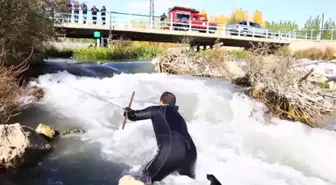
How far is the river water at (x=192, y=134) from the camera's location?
283 inches

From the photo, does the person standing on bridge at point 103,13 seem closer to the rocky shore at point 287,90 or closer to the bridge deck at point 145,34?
the bridge deck at point 145,34

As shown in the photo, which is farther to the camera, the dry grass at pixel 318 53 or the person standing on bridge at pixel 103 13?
the dry grass at pixel 318 53

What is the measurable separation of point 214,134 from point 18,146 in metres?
4.45

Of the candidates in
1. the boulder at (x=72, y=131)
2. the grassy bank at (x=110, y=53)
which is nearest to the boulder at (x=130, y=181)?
the boulder at (x=72, y=131)

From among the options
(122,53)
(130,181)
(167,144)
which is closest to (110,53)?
(122,53)

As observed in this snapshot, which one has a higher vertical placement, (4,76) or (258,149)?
(4,76)

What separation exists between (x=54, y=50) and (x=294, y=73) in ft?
61.5

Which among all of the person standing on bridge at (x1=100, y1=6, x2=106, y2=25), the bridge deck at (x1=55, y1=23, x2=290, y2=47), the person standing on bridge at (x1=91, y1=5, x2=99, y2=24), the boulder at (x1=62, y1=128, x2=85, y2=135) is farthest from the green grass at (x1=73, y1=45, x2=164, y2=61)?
the boulder at (x1=62, y1=128, x2=85, y2=135)

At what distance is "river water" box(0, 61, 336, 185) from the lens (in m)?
7.18

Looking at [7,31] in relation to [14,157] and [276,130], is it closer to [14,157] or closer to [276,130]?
[14,157]

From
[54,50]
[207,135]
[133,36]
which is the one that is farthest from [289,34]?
[207,135]

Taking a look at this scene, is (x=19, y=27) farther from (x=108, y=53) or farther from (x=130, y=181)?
(x=108, y=53)

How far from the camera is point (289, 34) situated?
35.9 meters

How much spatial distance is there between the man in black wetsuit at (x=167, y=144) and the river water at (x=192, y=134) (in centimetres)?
38
